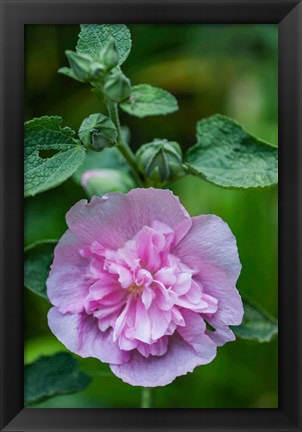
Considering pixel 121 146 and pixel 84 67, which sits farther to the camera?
pixel 121 146

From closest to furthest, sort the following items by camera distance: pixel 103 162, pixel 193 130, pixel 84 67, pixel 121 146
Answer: pixel 84 67
pixel 121 146
pixel 103 162
pixel 193 130

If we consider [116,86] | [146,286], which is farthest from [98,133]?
[146,286]

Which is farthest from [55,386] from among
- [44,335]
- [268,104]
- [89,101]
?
[268,104]

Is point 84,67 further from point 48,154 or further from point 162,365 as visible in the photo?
point 162,365

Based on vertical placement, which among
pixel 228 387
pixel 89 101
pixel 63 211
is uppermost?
pixel 89 101

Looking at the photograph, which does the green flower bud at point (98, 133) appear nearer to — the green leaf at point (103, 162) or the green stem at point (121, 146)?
the green stem at point (121, 146)
